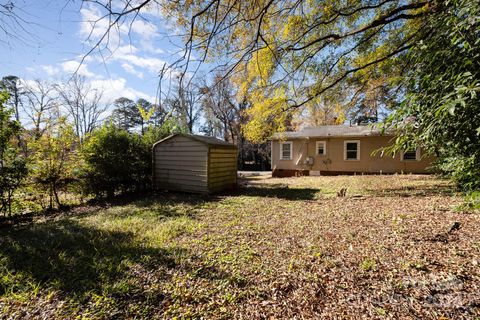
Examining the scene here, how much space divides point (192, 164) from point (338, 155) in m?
9.47

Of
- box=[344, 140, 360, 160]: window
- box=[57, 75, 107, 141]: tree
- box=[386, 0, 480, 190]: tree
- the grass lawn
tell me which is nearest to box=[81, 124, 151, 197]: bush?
the grass lawn

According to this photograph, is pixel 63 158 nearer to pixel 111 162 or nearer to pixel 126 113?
pixel 111 162

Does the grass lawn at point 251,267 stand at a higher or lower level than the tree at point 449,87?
lower

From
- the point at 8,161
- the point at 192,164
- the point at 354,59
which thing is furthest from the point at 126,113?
the point at 354,59

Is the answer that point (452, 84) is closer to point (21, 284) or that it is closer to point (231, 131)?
point (21, 284)

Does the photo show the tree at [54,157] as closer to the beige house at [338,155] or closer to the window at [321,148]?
the beige house at [338,155]

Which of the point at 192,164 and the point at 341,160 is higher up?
the point at 341,160

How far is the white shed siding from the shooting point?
748 cm

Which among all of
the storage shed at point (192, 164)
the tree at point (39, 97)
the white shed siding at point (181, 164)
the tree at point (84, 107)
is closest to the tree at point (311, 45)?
the storage shed at point (192, 164)

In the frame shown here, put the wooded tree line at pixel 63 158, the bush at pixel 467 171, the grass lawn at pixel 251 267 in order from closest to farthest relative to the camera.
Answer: the grass lawn at pixel 251 267
the bush at pixel 467 171
the wooded tree line at pixel 63 158

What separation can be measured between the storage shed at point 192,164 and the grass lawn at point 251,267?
10.1 feet

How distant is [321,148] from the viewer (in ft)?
45.5

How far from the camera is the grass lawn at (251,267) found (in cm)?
192

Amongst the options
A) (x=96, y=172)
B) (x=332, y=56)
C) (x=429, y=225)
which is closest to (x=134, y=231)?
(x=96, y=172)
